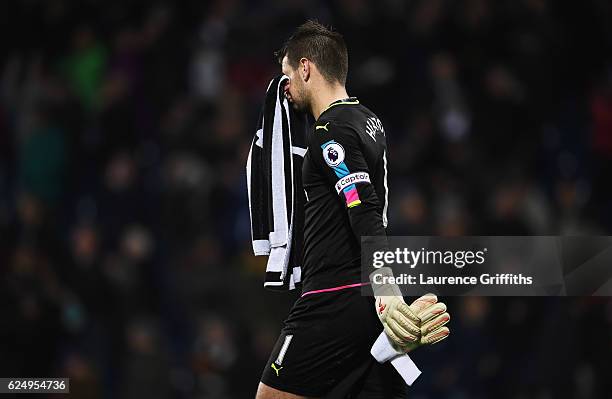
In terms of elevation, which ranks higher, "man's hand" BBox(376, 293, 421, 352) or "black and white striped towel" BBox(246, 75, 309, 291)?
"black and white striped towel" BBox(246, 75, 309, 291)

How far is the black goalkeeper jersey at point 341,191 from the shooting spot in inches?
150

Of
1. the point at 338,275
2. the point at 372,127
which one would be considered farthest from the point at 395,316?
the point at 372,127

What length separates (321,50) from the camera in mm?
4152

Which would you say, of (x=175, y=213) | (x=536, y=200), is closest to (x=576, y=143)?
(x=536, y=200)

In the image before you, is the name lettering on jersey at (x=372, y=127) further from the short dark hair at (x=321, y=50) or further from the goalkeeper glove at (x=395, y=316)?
the goalkeeper glove at (x=395, y=316)

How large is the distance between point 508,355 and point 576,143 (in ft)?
7.05

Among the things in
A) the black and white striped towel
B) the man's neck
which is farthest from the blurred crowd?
the man's neck

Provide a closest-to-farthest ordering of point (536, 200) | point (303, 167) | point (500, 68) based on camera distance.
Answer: point (303, 167), point (536, 200), point (500, 68)

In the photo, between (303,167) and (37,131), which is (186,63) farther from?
(303,167)

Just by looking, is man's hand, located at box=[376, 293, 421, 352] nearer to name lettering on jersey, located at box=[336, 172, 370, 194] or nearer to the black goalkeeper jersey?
Result: the black goalkeeper jersey

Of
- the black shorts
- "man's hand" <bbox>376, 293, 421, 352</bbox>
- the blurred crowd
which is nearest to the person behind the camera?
"man's hand" <bbox>376, 293, 421, 352</bbox>

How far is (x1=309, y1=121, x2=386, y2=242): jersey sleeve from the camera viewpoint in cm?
379

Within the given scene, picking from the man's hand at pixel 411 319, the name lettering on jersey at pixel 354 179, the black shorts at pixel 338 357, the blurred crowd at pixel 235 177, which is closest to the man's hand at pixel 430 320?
the man's hand at pixel 411 319

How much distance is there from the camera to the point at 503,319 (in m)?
7.61
